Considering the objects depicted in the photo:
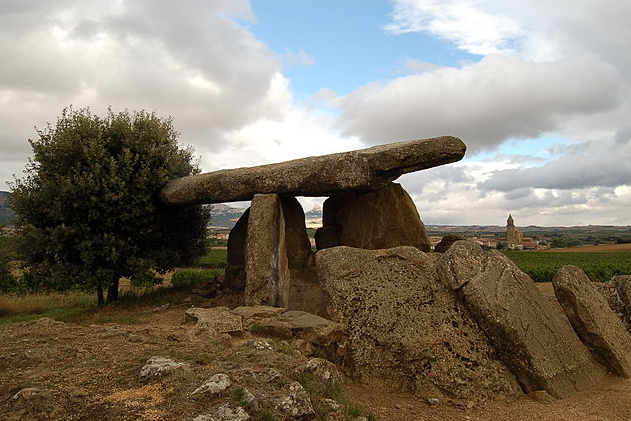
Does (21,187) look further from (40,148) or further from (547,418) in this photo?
(547,418)

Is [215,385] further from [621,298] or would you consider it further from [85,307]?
[85,307]

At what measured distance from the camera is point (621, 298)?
29.9 ft

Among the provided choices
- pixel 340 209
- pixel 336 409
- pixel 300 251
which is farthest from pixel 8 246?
pixel 336 409

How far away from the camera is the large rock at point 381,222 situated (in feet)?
42.1

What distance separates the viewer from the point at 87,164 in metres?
12.1

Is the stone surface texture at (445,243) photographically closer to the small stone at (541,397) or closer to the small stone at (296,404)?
the small stone at (541,397)

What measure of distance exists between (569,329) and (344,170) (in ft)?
17.9

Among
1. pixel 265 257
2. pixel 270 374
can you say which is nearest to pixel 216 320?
pixel 270 374

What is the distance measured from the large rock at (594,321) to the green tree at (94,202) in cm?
997

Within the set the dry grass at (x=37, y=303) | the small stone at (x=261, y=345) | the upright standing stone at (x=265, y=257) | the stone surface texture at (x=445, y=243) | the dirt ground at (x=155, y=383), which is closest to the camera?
the dirt ground at (x=155, y=383)

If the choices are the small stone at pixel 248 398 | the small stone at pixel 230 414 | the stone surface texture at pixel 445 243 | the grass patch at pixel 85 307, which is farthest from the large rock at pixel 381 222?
the small stone at pixel 230 414

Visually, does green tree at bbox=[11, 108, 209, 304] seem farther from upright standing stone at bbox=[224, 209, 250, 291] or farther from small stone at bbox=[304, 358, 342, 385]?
small stone at bbox=[304, 358, 342, 385]

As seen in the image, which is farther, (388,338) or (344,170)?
(344,170)

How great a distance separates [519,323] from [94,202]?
9953 mm
